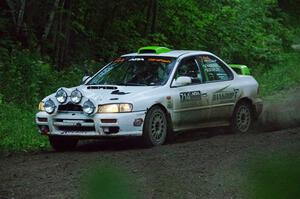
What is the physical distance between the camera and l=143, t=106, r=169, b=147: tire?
10711 millimetres

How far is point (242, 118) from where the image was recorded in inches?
504

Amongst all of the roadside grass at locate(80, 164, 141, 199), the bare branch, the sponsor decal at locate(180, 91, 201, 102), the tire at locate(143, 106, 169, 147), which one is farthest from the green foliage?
the roadside grass at locate(80, 164, 141, 199)

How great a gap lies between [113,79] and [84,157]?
2.20 meters

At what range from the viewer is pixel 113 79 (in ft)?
38.7

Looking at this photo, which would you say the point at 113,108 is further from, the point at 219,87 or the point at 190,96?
the point at 219,87

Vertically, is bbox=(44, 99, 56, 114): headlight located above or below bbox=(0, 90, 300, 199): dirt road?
above

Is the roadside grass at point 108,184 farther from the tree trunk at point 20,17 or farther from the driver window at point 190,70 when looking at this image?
the tree trunk at point 20,17

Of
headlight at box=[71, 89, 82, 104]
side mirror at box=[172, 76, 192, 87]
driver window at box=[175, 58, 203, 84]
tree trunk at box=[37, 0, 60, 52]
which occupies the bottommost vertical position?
headlight at box=[71, 89, 82, 104]

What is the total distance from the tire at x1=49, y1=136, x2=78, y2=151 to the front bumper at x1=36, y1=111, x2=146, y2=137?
11.0 inches

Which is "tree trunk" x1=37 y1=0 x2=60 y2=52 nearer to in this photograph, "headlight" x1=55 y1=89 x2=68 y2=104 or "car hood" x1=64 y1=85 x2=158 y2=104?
"car hood" x1=64 y1=85 x2=158 y2=104

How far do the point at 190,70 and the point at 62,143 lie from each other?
8.39 ft

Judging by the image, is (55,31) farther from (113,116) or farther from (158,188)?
(158,188)

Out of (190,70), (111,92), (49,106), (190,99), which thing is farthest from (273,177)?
(190,70)

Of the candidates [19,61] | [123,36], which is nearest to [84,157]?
[19,61]
